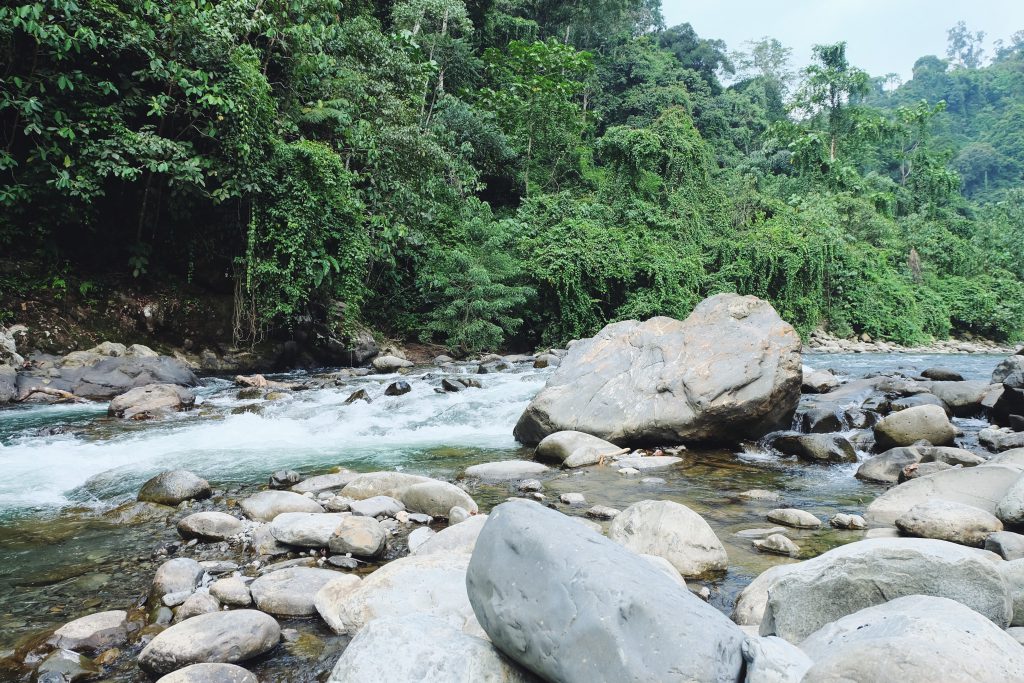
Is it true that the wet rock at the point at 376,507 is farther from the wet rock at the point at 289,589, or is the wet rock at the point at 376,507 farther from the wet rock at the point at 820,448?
the wet rock at the point at 820,448

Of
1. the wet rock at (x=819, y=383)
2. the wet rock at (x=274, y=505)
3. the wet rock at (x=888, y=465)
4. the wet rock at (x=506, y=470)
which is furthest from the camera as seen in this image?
the wet rock at (x=819, y=383)

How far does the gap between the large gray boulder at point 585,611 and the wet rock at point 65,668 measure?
1586mm

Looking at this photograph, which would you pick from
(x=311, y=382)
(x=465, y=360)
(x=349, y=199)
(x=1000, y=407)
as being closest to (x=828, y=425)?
(x=1000, y=407)

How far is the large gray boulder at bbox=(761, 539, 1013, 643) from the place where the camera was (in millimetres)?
2223

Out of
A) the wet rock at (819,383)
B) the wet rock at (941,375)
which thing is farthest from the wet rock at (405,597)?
the wet rock at (941,375)

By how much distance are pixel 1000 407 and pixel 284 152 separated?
12.2m

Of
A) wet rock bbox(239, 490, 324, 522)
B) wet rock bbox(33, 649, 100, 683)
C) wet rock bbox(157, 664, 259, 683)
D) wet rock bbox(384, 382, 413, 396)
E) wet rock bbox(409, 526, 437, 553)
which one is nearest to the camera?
wet rock bbox(157, 664, 259, 683)

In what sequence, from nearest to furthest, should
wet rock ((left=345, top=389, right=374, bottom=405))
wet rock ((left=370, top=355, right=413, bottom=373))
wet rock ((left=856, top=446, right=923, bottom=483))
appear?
1. wet rock ((left=856, top=446, right=923, bottom=483))
2. wet rock ((left=345, top=389, right=374, bottom=405))
3. wet rock ((left=370, top=355, right=413, bottom=373))

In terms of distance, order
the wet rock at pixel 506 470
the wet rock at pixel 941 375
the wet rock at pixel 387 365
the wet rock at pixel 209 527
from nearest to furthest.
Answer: the wet rock at pixel 209 527
the wet rock at pixel 506 470
the wet rock at pixel 941 375
the wet rock at pixel 387 365

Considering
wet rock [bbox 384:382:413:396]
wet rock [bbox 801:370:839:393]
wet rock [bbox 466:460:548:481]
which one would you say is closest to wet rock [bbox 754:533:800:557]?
wet rock [bbox 466:460:548:481]

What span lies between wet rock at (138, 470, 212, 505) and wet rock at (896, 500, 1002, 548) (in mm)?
4669

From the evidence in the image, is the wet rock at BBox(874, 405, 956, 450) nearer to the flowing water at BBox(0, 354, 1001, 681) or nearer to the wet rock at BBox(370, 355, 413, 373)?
the flowing water at BBox(0, 354, 1001, 681)

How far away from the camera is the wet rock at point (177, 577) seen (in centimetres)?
300

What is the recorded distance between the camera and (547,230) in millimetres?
18141
